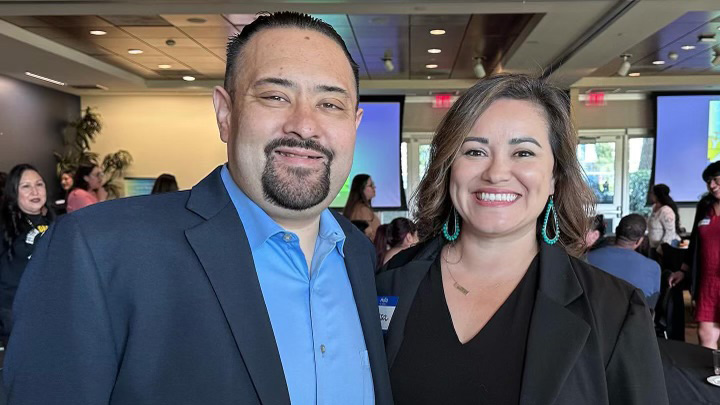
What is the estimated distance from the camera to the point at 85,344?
1.07 meters

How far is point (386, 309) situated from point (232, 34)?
422cm

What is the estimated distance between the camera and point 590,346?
4.69 feet

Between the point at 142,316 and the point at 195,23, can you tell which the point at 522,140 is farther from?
the point at 195,23

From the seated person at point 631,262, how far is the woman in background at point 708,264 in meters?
0.89

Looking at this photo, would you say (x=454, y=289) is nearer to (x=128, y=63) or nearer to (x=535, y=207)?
(x=535, y=207)

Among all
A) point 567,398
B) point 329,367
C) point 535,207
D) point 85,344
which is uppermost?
point 535,207

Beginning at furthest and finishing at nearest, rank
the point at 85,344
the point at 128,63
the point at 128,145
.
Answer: the point at 128,145
the point at 128,63
the point at 85,344

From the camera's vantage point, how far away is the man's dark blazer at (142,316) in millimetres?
1078

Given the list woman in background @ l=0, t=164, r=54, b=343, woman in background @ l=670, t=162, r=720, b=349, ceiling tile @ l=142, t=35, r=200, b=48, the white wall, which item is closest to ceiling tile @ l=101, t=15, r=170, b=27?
ceiling tile @ l=142, t=35, r=200, b=48


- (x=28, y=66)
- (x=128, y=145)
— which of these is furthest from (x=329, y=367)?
(x=128, y=145)

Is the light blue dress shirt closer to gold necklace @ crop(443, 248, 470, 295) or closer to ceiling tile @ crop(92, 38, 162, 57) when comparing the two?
gold necklace @ crop(443, 248, 470, 295)

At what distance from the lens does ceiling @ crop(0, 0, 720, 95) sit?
6.02 meters

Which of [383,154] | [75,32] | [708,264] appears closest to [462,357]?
[708,264]

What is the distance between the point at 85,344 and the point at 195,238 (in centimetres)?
27
